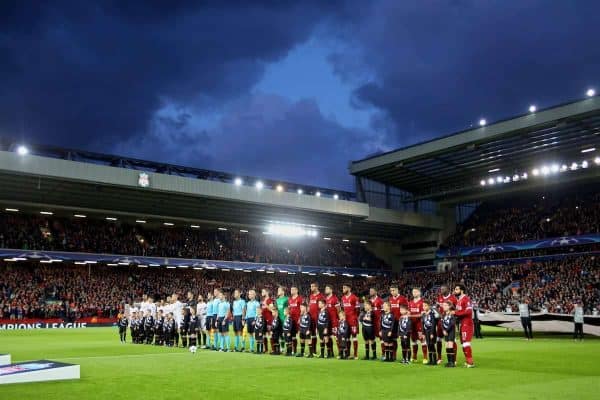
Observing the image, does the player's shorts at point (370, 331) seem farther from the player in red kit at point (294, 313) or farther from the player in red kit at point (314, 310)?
the player in red kit at point (294, 313)

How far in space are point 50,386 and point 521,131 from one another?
3870 cm

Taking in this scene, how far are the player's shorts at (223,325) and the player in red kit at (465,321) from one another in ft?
27.1

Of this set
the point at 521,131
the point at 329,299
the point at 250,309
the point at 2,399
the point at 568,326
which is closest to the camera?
the point at 2,399

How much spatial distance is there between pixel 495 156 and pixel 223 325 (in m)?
35.4

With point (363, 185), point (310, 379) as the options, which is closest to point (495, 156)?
point (363, 185)

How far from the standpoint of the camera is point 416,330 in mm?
16000

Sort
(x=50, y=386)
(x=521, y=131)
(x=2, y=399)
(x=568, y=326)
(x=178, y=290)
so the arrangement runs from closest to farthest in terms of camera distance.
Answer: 1. (x=2, y=399)
2. (x=50, y=386)
3. (x=568, y=326)
4. (x=521, y=131)
5. (x=178, y=290)

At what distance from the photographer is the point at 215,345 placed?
20719 millimetres

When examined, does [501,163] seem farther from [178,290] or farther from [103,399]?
[103,399]

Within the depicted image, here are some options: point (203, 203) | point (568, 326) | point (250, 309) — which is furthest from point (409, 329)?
point (203, 203)

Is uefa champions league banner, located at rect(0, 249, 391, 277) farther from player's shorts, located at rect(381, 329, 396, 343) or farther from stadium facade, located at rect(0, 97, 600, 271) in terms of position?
player's shorts, located at rect(381, 329, 396, 343)

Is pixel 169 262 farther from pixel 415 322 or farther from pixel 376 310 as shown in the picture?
pixel 415 322

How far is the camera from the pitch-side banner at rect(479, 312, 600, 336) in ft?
85.9

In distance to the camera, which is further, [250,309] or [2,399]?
[250,309]
